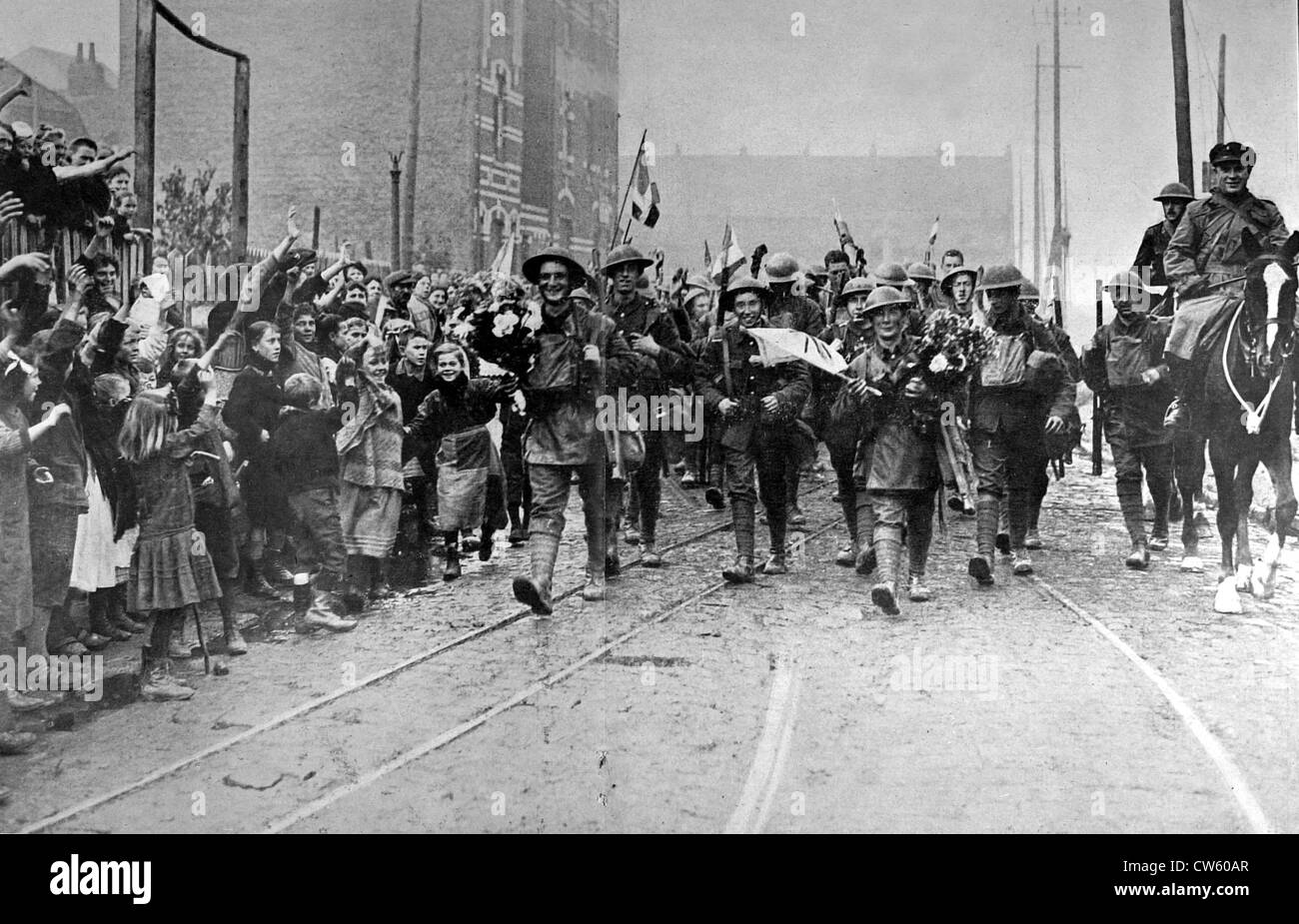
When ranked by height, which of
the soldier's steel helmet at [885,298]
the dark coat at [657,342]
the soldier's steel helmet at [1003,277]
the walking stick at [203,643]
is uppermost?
the soldier's steel helmet at [1003,277]

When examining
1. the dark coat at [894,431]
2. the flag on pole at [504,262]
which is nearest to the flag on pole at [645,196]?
the flag on pole at [504,262]

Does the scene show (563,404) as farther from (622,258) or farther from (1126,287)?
(1126,287)

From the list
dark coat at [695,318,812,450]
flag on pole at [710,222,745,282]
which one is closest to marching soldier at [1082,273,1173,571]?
dark coat at [695,318,812,450]

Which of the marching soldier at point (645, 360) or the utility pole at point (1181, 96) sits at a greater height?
the utility pole at point (1181, 96)

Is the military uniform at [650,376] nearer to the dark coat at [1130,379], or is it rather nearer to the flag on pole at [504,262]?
the flag on pole at [504,262]

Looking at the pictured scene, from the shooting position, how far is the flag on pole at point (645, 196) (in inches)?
217

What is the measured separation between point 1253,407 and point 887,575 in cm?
180

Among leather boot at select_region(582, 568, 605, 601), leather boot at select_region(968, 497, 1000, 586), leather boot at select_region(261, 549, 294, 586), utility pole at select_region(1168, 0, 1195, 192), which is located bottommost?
leather boot at select_region(582, 568, 605, 601)

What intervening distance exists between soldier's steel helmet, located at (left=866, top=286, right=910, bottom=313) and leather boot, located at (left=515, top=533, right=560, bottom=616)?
1883mm

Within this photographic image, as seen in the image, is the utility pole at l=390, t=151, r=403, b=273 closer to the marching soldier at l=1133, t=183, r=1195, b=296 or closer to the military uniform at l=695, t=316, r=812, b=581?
the military uniform at l=695, t=316, r=812, b=581

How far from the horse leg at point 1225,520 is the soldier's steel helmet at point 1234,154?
1.27 m

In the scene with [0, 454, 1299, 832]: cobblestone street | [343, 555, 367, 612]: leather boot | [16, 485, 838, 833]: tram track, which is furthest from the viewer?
[343, 555, 367, 612]: leather boot

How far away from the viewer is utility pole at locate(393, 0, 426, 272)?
5320mm

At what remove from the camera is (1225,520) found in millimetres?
5457
